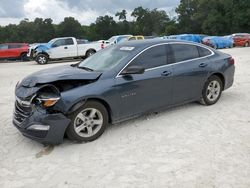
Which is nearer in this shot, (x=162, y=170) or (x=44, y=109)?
(x=162, y=170)

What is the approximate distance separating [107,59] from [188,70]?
5.33 feet

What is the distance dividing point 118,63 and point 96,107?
0.93m

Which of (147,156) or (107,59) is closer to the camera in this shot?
(147,156)

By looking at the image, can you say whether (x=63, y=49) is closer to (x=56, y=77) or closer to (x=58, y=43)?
(x=58, y=43)

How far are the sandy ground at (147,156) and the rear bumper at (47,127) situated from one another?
23 centimetres

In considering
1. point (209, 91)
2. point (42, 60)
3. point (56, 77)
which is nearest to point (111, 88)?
point (56, 77)

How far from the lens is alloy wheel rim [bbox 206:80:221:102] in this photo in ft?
22.8

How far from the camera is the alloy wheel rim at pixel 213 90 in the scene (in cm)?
694

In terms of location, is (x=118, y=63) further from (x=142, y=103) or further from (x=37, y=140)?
(x=37, y=140)

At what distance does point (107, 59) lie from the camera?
→ 6.02 m

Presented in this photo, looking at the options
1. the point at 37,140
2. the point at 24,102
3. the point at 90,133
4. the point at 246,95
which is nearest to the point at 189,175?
the point at 90,133

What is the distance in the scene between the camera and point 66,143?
17.0 ft

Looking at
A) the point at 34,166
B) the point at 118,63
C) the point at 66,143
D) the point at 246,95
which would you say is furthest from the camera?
the point at 246,95

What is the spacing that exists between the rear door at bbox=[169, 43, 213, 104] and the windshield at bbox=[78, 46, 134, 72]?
37.9 inches
